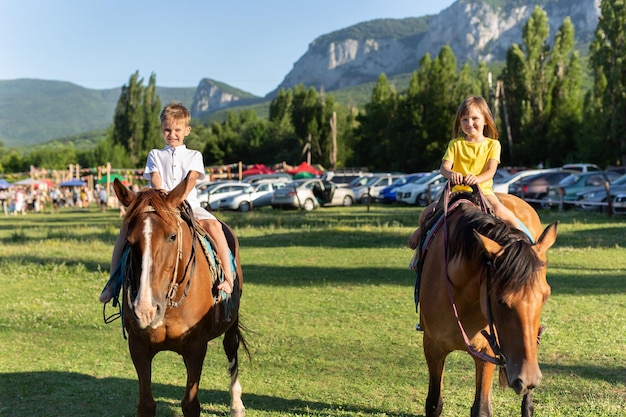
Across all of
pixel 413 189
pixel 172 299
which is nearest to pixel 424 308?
pixel 172 299

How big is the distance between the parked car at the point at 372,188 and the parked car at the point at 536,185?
34.8ft

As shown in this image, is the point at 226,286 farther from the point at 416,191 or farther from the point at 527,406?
the point at 416,191

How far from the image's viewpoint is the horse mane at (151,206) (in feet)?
13.2

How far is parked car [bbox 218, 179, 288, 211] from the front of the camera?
35.6 meters

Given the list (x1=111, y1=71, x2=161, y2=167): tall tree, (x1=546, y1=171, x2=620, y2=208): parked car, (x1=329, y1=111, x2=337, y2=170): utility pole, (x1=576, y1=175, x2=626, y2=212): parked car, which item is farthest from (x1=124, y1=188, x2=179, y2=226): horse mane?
(x1=111, y1=71, x2=161, y2=167): tall tree

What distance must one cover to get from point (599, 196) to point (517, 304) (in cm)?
2503

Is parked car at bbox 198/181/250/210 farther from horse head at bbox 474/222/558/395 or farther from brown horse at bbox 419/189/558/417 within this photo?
horse head at bbox 474/222/558/395

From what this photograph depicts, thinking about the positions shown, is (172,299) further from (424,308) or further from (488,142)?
(488,142)

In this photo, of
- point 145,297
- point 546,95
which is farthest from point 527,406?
point 546,95

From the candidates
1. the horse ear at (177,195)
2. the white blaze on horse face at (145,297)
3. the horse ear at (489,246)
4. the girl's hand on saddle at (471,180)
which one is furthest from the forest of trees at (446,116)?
the white blaze on horse face at (145,297)

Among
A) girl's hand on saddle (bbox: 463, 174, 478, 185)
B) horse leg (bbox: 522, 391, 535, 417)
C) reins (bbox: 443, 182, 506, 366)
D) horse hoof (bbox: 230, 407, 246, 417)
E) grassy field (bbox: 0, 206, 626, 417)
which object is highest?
girl's hand on saddle (bbox: 463, 174, 478, 185)

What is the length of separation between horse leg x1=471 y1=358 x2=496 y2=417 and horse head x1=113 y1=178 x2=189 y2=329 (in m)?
2.33

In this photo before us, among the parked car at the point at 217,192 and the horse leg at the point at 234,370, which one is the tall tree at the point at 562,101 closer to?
the parked car at the point at 217,192

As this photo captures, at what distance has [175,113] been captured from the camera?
5.31m
